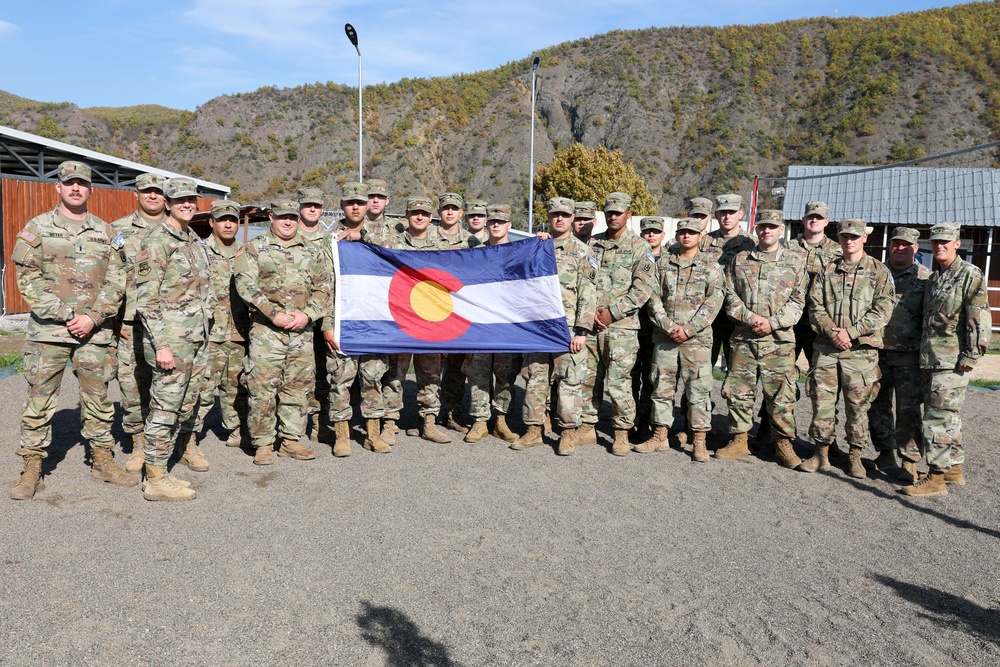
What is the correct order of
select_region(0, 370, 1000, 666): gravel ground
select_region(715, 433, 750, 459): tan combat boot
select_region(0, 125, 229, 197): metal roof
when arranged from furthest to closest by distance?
select_region(0, 125, 229, 197): metal roof < select_region(715, 433, 750, 459): tan combat boot < select_region(0, 370, 1000, 666): gravel ground

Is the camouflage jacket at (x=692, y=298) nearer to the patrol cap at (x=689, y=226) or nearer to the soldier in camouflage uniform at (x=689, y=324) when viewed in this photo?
the soldier in camouflage uniform at (x=689, y=324)

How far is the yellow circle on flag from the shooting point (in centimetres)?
631

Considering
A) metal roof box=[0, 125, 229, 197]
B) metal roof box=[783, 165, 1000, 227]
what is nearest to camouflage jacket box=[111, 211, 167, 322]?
metal roof box=[0, 125, 229, 197]

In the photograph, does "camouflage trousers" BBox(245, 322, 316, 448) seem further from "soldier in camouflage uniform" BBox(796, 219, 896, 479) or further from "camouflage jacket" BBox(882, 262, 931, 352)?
"camouflage jacket" BBox(882, 262, 931, 352)

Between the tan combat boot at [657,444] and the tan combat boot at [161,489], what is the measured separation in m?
3.83

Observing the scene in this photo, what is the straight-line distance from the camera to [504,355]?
6.57m

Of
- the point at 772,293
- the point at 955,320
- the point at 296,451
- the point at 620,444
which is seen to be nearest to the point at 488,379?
the point at 620,444

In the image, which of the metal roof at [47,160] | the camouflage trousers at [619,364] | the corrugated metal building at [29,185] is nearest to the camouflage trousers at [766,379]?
the camouflage trousers at [619,364]

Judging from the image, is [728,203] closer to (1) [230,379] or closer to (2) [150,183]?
(1) [230,379]

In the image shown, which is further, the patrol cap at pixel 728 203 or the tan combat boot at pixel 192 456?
the patrol cap at pixel 728 203

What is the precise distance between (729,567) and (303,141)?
6792 cm

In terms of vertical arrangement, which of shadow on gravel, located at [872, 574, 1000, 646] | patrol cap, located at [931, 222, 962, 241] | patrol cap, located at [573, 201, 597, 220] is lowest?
shadow on gravel, located at [872, 574, 1000, 646]

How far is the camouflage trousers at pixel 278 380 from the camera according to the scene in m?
5.68

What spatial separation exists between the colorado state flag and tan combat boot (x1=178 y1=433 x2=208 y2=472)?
155cm
